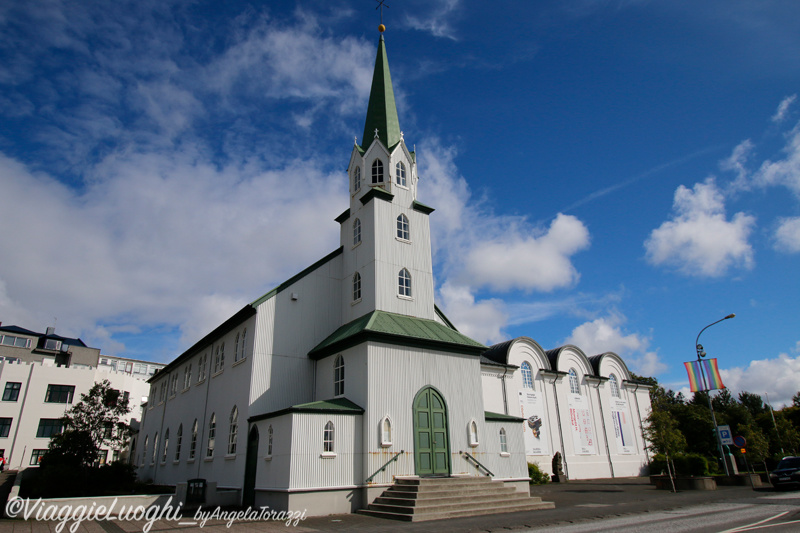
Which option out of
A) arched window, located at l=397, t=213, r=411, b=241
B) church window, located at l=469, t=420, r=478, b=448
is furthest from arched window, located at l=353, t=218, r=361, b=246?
church window, located at l=469, t=420, r=478, b=448

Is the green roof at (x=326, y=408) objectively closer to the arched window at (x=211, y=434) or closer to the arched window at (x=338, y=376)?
the arched window at (x=338, y=376)

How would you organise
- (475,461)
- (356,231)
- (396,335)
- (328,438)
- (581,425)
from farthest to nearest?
(581,425), (356,231), (475,461), (396,335), (328,438)

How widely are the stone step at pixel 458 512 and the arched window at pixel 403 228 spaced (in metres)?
11.9

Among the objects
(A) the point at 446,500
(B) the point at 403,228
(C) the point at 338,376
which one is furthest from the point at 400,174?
(A) the point at 446,500

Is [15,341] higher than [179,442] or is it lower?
higher

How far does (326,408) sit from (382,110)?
1620cm

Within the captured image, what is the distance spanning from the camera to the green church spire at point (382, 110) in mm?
24797

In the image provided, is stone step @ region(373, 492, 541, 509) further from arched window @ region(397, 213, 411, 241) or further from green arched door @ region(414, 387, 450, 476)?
arched window @ region(397, 213, 411, 241)

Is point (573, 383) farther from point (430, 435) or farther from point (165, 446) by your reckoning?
point (165, 446)

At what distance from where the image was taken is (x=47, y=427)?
43688 mm

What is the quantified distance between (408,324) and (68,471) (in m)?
16.3

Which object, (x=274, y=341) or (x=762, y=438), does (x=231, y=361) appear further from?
(x=762, y=438)

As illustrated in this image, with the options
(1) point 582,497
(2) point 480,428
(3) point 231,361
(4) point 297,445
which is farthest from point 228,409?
(1) point 582,497

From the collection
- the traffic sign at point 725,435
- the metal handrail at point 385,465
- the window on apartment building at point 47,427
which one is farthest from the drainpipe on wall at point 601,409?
the window on apartment building at point 47,427
